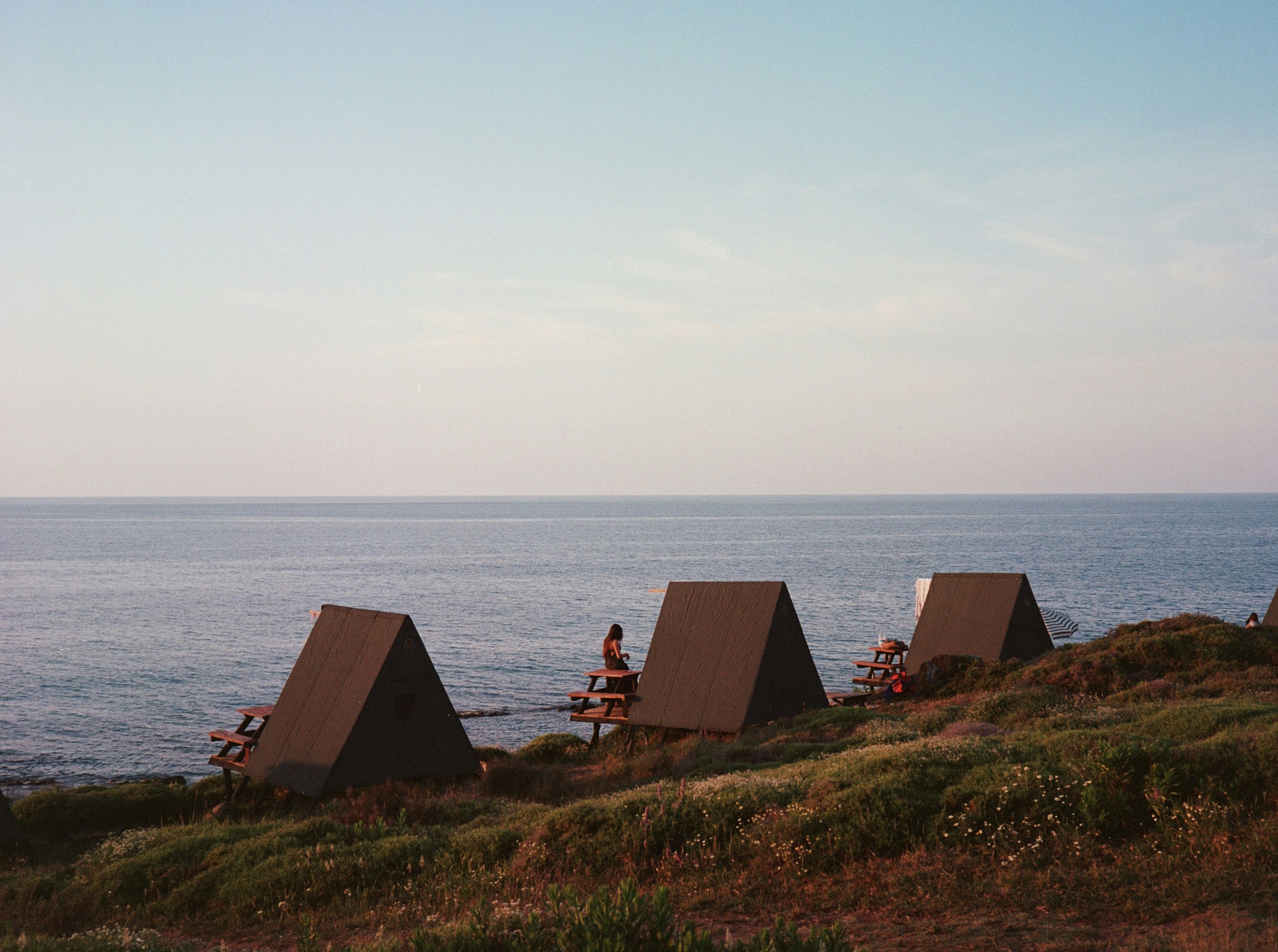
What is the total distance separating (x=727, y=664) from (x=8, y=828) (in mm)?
14799

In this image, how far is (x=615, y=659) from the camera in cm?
2517

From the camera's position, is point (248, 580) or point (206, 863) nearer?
point (206, 863)

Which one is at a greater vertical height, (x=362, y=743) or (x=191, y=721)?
(x=362, y=743)

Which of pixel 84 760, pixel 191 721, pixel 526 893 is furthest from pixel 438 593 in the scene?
pixel 526 893

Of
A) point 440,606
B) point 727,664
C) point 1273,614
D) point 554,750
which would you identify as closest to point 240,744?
point 554,750

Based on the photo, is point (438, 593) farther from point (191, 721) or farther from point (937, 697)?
point (937, 697)

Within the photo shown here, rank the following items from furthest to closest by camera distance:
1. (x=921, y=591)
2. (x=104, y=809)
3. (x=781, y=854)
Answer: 1. (x=921, y=591)
2. (x=104, y=809)
3. (x=781, y=854)

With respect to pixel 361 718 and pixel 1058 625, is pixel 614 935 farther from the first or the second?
pixel 1058 625

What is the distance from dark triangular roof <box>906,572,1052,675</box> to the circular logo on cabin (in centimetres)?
1598

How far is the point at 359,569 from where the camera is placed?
119312mm

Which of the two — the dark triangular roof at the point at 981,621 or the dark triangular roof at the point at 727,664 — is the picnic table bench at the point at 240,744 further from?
the dark triangular roof at the point at 981,621

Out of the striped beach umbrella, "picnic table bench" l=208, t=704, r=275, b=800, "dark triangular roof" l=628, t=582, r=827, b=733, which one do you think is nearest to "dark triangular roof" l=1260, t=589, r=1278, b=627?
the striped beach umbrella

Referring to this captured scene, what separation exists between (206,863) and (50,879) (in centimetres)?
253

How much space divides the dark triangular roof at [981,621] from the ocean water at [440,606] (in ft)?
50.0
